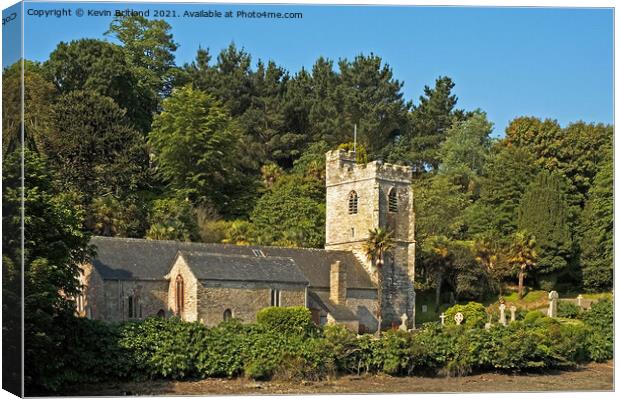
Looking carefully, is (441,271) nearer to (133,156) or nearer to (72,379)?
(133,156)

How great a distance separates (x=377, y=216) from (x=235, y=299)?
10683mm

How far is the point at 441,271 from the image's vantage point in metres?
53.0

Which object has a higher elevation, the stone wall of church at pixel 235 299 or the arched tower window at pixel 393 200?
the arched tower window at pixel 393 200

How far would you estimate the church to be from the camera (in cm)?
3759

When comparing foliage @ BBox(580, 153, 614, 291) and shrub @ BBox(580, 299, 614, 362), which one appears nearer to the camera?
shrub @ BBox(580, 299, 614, 362)

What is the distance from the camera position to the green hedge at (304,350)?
2369 cm

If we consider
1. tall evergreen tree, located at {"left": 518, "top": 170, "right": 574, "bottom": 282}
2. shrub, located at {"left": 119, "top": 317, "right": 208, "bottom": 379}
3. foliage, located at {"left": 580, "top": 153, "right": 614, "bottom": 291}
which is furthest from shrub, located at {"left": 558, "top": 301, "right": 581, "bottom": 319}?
shrub, located at {"left": 119, "top": 317, "right": 208, "bottom": 379}

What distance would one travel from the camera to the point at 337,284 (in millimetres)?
43719

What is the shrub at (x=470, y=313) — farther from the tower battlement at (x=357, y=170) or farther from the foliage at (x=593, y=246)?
the tower battlement at (x=357, y=170)

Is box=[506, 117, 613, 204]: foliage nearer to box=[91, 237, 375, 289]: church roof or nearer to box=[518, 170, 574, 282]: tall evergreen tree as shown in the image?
box=[518, 170, 574, 282]: tall evergreen tree

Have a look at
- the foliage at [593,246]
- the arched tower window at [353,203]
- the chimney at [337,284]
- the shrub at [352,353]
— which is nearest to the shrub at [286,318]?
the shrub at [352,353]

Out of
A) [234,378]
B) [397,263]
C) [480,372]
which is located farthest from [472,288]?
[234,378]

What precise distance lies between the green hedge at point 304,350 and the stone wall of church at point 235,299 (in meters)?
8.59

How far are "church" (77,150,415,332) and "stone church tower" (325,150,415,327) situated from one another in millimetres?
42
